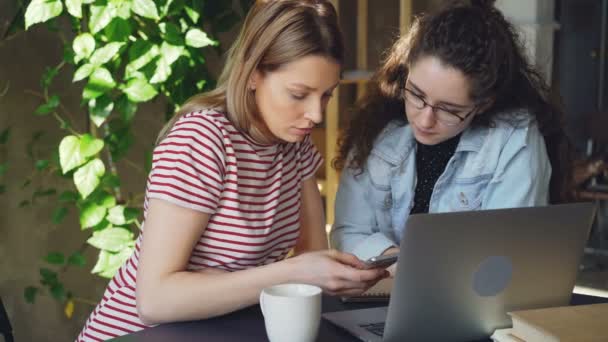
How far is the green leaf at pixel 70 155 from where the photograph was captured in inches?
73.9

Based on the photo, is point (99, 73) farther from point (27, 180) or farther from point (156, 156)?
point (156, 156)

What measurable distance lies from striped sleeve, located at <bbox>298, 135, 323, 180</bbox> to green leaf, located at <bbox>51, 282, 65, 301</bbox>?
0.92 metres

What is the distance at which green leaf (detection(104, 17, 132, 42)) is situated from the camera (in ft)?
6.20

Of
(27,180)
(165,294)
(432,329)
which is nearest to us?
(432,329)

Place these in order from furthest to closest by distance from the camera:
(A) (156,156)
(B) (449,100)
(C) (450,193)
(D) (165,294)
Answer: (C) (450,193), (B) (449,100), (A) (156,156), (D) (165,294)

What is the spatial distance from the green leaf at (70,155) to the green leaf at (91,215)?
14 cm

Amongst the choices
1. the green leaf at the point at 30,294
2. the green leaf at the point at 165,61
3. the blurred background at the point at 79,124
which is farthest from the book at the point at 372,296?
the green leaf at the point at 30,294

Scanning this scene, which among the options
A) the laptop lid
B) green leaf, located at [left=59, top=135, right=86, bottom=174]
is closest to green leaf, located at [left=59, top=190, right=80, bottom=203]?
green leaf, located at [left=59, top=135, right=86, bottom=174]

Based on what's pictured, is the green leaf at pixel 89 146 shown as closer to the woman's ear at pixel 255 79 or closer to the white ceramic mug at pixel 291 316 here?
the woman's ear at pixel 255 79

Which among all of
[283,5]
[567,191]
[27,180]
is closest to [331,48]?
[283,5]

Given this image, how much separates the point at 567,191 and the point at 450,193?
29 centimetres

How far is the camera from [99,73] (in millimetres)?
1889

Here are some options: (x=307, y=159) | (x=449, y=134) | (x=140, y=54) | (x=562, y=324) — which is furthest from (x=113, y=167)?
(x=562, y=324)

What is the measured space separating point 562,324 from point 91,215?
1.38 m
